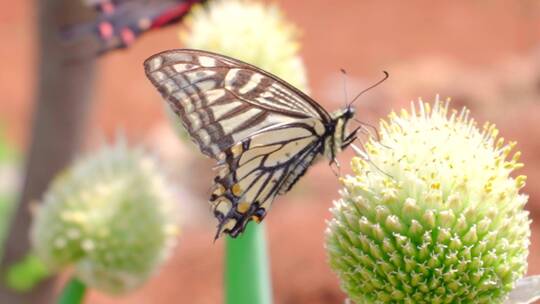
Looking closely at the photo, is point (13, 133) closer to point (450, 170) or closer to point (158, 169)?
point (158, 169)

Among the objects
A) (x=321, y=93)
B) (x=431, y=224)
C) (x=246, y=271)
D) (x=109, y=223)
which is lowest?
(x=431, y=224)

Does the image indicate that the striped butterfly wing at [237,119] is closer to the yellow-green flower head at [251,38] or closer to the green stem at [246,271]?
the green stem at [246,271]

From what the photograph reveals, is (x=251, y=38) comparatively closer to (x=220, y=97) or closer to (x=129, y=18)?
(x=129, y=18)

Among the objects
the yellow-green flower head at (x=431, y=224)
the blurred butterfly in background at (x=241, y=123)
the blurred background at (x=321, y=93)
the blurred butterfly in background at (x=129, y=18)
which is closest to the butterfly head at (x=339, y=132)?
the blurred butterfly in background at (x=241, y=123)

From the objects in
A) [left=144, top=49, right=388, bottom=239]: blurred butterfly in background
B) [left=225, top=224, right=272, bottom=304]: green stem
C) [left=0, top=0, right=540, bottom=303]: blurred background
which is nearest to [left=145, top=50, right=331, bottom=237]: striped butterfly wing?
[left=144, top=49, right=388, bottom=239]: blurred butterfly in background

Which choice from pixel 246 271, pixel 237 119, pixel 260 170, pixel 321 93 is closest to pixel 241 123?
pixel 237 119

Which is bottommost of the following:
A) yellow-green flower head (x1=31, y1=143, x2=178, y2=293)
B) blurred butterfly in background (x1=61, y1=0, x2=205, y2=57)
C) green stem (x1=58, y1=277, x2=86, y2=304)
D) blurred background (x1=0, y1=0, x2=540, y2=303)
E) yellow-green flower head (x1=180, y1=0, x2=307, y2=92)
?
green stem (x1=58, y1=277, x2=86, y2=304)

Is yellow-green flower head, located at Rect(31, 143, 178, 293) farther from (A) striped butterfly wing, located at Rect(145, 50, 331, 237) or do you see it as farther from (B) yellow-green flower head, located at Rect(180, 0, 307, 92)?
(A) striped butterfly wing, located at Rect(145, 50, 331, 237)
